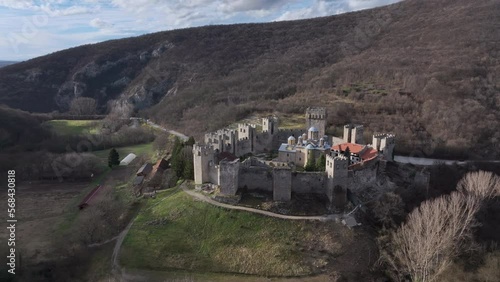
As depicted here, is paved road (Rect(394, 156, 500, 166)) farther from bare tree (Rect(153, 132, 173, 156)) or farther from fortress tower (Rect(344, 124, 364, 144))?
bare tree (Rect(153, 132, 173, 156))

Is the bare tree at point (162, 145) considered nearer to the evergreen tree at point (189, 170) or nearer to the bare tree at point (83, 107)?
the evergreen tree at point (189, 170)

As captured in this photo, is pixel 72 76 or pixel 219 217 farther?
pixel 72 76

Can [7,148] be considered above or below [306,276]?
above

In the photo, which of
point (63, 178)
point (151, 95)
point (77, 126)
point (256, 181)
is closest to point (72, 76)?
point (151, 95)

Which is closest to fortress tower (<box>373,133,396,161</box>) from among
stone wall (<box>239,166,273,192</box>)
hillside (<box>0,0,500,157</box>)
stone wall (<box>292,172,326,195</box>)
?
stone wall (<box>292,172,326,195</box>)

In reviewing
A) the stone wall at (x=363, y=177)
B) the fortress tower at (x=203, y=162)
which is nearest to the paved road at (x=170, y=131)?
the fortress tower at (x=203, y=162)

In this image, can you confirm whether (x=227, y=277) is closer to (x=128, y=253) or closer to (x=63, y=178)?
(x=128, y=253)
